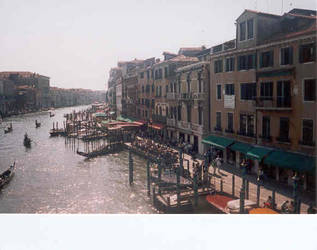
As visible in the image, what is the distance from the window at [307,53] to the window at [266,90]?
1469 mm

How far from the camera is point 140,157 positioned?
16953mm

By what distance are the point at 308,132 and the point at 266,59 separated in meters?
2.89

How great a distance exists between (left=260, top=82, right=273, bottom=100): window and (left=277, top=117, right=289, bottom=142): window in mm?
910

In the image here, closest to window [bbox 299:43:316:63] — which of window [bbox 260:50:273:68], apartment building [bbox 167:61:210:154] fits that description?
window [bbox 260:50:273:68]

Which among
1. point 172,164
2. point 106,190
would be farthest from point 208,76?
point 106,190

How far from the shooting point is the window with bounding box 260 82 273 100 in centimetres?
930

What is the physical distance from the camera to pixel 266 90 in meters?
9.54

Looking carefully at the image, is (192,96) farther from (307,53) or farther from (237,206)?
(237,206)

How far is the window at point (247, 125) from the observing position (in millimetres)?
10406

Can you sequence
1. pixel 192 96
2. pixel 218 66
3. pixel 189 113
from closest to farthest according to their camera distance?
pixel 218 66 < pixel 192 96 < pixel 189 113

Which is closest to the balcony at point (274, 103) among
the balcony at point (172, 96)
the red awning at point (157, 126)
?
the balcony at point (172, 96)

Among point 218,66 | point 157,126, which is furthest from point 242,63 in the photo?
point 157,126

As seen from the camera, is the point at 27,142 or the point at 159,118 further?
the point at 159,118
